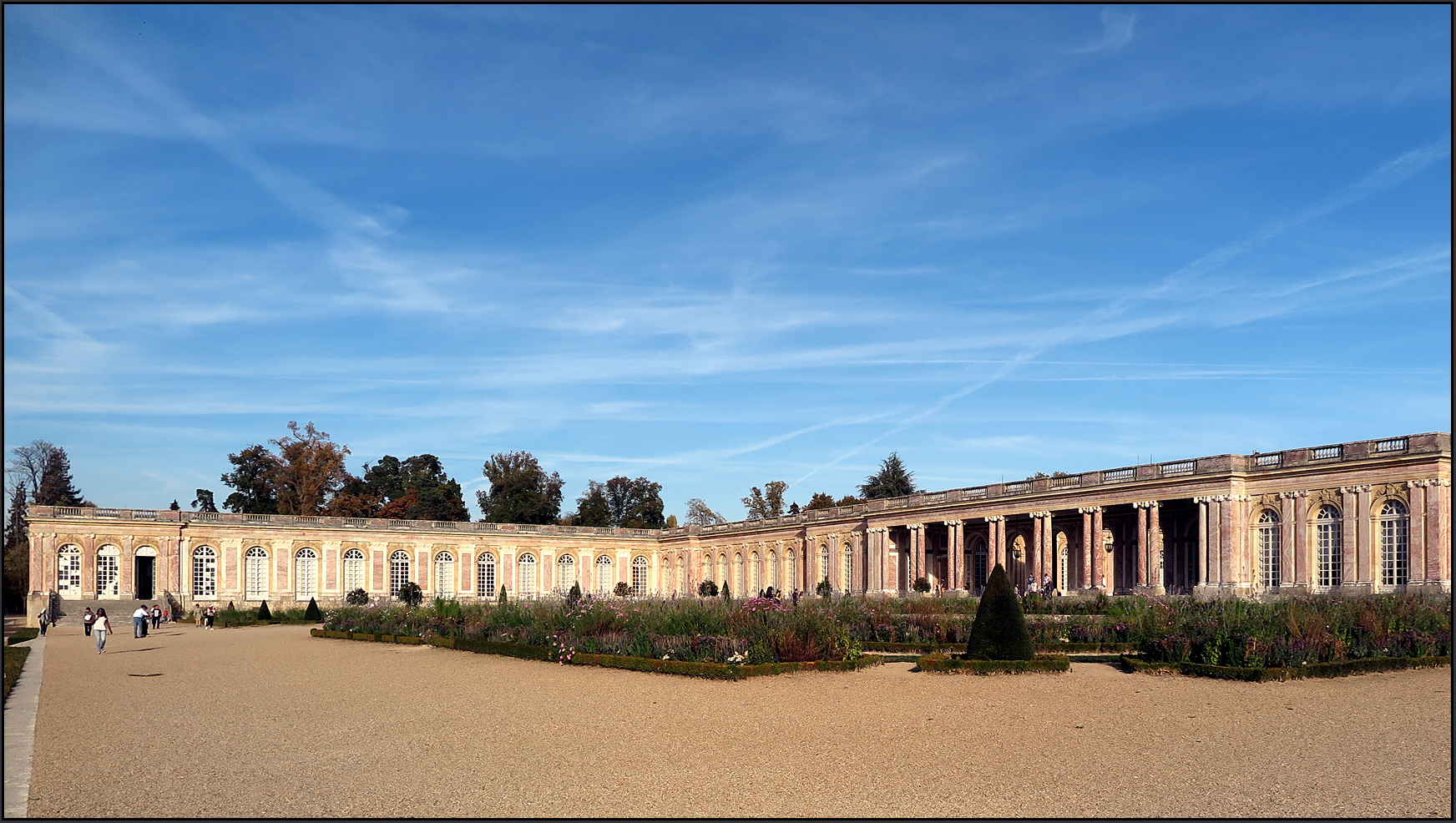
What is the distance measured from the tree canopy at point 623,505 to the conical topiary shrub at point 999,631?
65.5 metres

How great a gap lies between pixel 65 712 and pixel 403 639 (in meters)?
14.2

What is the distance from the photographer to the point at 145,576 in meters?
56.3

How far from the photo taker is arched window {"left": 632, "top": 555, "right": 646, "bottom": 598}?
69375 mm

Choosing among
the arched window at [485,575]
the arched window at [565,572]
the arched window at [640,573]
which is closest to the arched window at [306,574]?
the arched window at [485,575]

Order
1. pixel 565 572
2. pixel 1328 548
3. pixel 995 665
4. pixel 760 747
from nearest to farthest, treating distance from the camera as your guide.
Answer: pixel 760 747, pixel 995 665, pixel 1328 548, pixel 565 572

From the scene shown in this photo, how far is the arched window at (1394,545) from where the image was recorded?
3375 centimetres

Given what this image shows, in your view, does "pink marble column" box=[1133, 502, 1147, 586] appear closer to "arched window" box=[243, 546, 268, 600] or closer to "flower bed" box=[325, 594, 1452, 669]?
"flower bed" box=[325, 594, 1452, 669]

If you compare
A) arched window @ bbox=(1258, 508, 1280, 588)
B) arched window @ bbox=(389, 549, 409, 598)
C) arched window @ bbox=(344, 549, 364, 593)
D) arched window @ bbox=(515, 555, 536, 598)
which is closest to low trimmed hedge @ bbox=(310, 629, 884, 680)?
arched window @ bbox=(1258, 508, 1280, 588)

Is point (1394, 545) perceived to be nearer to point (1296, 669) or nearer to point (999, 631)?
point (1296, 669)

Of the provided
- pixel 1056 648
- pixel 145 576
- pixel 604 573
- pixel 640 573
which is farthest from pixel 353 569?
pixel 1056 648

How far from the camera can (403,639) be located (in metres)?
28.6

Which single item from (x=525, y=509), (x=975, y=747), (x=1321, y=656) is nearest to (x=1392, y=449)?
(x=1321, y=656)

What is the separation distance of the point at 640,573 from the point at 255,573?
21.8 metres

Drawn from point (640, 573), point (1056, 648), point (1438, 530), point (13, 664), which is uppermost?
point (1438, 530)
